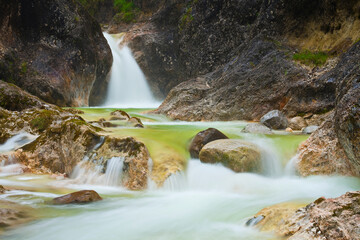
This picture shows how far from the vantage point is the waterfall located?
1931 cm

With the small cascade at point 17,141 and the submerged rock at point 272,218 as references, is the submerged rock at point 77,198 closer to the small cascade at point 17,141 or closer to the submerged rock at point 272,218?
the submerged rock at point 272,218

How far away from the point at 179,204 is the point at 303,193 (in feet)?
5.70

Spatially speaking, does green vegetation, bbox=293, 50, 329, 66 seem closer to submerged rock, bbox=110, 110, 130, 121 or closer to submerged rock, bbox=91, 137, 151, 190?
submerged rock, bbox=110, 110, 130, 121

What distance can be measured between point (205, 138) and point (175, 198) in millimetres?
1814

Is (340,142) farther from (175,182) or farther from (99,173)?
(99,173)

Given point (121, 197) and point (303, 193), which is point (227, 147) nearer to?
point (303, 193)

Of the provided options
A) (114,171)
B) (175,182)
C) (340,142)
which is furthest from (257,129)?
(114,171)

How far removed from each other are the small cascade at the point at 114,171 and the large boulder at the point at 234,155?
146 cm

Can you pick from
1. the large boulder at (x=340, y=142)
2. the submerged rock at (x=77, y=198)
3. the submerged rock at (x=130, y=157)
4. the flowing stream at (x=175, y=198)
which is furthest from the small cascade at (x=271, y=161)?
the submerged rock at (x=77, y=198)

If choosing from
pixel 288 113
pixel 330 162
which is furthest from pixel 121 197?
pixel 288 113

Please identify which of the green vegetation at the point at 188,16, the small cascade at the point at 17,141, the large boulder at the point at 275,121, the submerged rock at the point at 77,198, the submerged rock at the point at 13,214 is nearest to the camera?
the submerged rock at the point at 13,214

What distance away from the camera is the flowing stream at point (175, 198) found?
9.72 ft

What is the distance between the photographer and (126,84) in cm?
2002

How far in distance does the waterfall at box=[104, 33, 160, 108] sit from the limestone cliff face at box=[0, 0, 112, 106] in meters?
3.12
